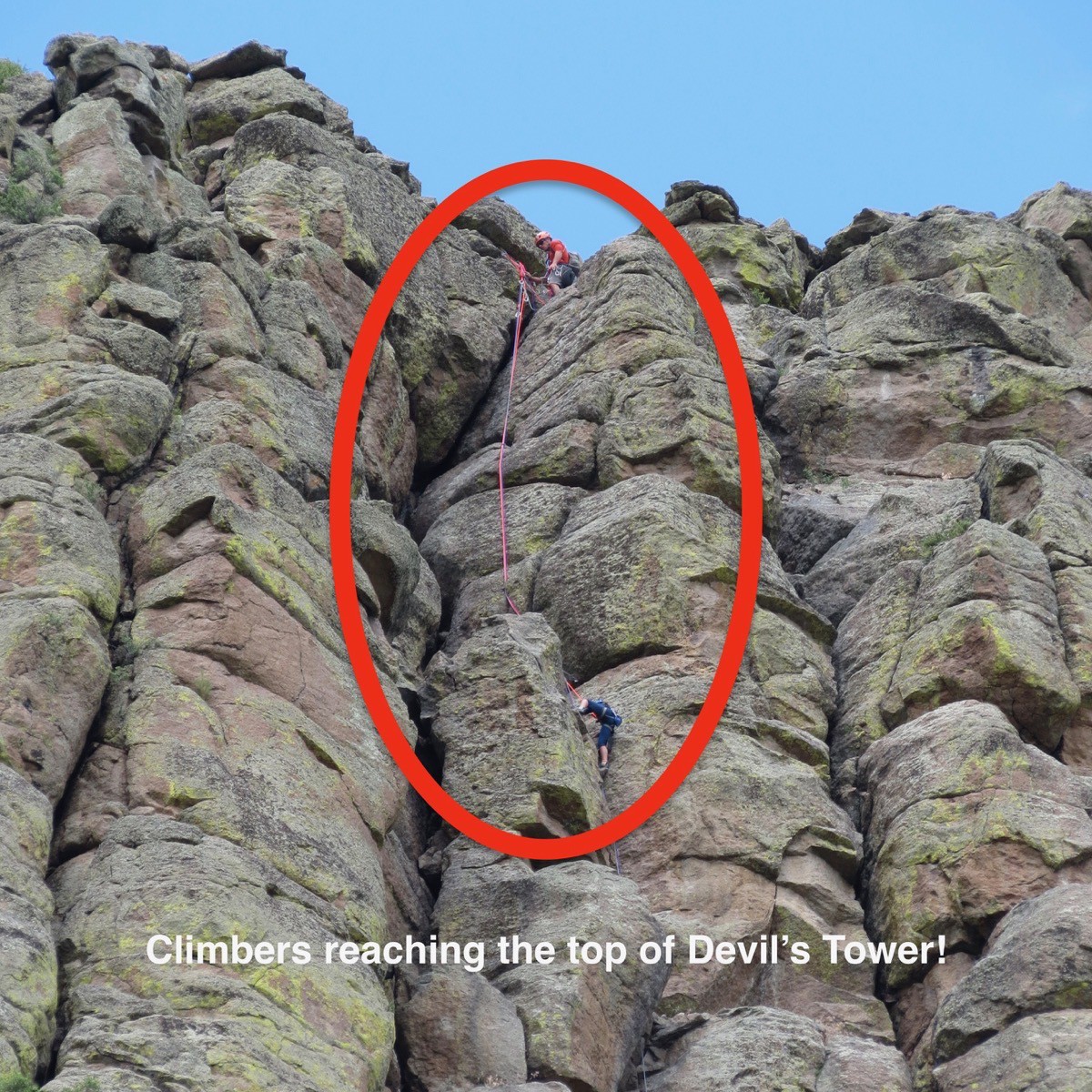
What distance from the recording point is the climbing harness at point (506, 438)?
93.4 feet

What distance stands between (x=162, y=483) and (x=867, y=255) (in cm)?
2923

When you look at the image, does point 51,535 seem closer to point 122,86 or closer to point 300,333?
point 300,333

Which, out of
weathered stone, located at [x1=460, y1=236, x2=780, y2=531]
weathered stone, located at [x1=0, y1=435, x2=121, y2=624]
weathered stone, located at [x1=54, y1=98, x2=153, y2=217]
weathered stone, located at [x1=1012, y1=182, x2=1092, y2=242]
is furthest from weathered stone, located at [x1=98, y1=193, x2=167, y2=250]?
weathered stone, located at [x1=1012, y1=182, x2=1092, y2=242]

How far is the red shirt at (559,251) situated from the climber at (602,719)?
2380 centimetres

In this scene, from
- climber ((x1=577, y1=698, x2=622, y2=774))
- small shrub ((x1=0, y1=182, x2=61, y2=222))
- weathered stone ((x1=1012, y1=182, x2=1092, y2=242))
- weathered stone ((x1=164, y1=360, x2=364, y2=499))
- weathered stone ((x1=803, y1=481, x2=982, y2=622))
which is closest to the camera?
climber ((x1=577, y1=698, x2=622, y2=774))

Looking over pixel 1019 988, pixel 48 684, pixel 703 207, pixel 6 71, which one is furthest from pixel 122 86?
pixel 1019 988

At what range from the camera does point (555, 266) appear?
160 feet

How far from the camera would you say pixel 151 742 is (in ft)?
68.6

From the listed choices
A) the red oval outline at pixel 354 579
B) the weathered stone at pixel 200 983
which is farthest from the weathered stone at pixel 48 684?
the red oval outline at pixel 354 579

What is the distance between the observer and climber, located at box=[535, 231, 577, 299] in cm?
4781

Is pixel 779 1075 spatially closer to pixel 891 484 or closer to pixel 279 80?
pixel 891 484

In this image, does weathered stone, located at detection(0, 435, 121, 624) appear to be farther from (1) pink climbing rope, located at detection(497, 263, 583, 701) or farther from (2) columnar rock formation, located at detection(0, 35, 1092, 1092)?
(1) pink climbing rope, located at detection(497, 263, 583, 701)

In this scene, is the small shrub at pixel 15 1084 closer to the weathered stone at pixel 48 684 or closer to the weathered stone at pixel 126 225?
the weathered stone at pixel 48 684

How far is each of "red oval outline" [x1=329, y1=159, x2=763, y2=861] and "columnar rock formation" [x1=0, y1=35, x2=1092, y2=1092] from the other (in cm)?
40
